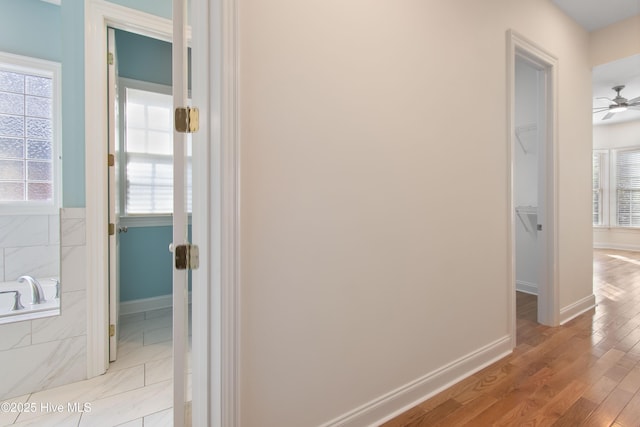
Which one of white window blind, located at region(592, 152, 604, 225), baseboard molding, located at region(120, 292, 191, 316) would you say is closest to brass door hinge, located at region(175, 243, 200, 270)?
baseboard molding, located at region(120, 292, 191, 316)

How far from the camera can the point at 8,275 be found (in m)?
2.79

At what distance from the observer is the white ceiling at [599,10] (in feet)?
9.10

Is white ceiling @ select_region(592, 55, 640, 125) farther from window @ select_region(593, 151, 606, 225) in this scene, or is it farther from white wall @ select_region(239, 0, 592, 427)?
white wall @ select_region(239, 0, 592, 427)

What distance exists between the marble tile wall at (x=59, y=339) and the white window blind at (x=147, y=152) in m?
1.33

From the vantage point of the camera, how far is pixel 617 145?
7121 mm

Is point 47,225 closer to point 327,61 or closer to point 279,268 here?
point 279,268

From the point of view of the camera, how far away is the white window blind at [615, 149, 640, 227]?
6934 mm

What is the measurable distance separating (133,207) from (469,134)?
129 inches

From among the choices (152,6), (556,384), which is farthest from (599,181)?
(152,6)

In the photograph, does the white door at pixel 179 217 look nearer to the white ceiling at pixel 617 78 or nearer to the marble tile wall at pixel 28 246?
the marble tile wall at pixel 28 246

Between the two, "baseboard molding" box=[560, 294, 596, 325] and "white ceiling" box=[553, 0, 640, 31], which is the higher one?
"white ceiling" box=[553, 0, 640, 31]

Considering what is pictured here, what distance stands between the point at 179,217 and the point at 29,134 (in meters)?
3.19

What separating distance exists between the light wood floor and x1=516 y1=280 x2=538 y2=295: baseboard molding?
2.62ft

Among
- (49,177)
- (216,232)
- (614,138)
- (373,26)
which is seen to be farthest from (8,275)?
(614,138)
